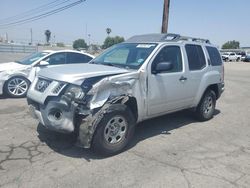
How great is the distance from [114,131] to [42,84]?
1403mm

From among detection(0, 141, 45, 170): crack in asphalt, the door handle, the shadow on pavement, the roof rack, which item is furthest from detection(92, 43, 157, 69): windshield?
detection(0, 141, 45, 170): crack in asphalt

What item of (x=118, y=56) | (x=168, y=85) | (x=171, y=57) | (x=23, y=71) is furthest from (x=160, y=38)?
(x=23, y=71)

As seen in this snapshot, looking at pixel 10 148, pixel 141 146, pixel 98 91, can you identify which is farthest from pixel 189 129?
pixel 10 148

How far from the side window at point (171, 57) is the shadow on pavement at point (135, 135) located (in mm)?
1332

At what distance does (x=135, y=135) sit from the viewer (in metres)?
5.46

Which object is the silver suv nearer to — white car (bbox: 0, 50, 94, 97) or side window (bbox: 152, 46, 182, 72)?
side window (bbox: 152, 46, 182, 72)

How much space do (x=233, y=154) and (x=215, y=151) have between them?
0.29 meters

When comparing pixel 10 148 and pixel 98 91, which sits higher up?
pixel 98 91

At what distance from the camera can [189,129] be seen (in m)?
6.06

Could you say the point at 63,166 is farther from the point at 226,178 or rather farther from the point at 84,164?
the point at 226,178

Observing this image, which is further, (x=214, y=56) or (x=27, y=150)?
(x=214, y=56)

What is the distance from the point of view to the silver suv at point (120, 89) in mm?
4086

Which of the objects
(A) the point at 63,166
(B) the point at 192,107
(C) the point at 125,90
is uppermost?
(C) the point at 125,90

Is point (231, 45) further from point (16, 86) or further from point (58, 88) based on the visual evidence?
point (58, 88)
